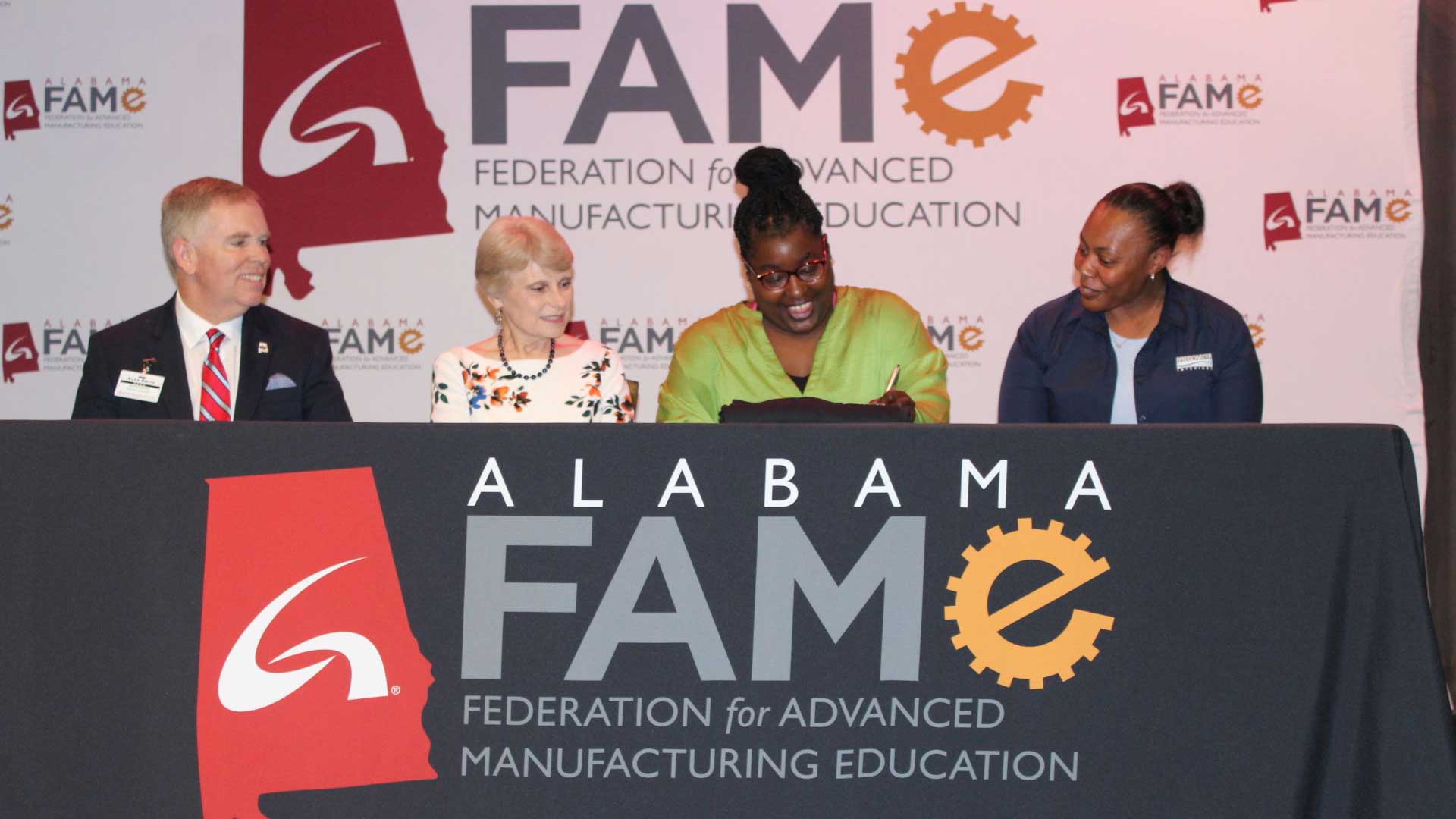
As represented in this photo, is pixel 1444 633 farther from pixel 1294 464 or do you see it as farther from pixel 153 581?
pixel 153 581

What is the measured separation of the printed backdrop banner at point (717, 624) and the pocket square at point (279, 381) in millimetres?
1039

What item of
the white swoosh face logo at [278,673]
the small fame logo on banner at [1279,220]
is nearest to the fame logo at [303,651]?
the white swoosh face logo at [278,673]

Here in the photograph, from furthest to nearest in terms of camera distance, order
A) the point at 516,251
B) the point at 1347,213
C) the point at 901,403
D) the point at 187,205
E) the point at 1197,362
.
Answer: the point at 1347,213, the point at 1197,362, the point at 187,205, the point at 516,251, the point at 901,403

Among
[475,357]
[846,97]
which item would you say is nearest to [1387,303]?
[846,97]

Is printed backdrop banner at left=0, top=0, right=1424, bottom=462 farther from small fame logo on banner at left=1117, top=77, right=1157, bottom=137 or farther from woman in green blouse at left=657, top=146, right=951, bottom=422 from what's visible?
woman in green blouse at left=657, top=146, right=951, bottom=422

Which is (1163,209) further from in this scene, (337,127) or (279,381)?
(337,127)

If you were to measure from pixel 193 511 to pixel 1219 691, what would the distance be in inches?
65.9

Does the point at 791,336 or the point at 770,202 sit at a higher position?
the point at 770,202

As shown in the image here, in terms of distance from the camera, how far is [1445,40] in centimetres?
440

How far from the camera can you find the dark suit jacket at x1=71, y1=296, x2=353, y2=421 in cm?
304

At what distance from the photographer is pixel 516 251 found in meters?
2.91

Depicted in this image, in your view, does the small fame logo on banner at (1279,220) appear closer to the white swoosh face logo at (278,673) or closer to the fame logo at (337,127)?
the fame logo at (337,127)

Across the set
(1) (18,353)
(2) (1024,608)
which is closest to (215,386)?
(1) (18,353)

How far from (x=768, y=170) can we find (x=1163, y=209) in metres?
1.04
